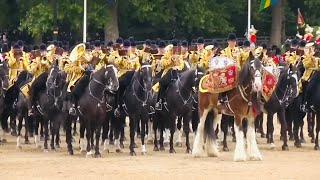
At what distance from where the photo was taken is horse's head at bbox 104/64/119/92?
961 inches

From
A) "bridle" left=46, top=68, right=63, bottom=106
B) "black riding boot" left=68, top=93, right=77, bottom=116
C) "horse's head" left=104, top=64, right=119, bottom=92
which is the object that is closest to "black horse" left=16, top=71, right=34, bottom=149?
"bridle" left=46, top=68, right=63, bottom=106

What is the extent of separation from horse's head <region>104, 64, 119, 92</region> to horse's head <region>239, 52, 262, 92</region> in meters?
2.99

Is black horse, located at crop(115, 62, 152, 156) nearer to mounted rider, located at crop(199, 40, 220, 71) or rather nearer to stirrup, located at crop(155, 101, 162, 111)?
stirrup, located at crop(155, 101, 162, 111)

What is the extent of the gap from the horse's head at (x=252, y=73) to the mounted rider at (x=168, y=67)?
11.5ft

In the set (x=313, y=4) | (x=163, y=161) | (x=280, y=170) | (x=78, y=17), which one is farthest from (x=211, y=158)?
(x=313, y=4)

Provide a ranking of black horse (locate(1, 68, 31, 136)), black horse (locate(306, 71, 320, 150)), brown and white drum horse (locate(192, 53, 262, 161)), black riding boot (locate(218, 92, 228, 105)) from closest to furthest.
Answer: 1. brown and white drum horse (locate(192, 53, 262, 161))
2. black riding boot (locate(218, 92, 228, 105))
3. black horse (locate(306, 71, 320, 150))
4. black horse (locate(1, 68, 31, 136))

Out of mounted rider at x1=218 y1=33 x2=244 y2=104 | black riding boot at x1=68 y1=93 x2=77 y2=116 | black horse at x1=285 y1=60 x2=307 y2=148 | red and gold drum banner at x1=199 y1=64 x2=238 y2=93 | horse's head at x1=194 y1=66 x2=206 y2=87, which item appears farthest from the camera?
black horse at x1=285 y1=60 x2=307 y2=148

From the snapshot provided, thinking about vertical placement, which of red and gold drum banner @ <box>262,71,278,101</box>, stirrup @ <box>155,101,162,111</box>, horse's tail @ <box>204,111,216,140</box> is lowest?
horse's tail @ <box>204,111,216,140</box>

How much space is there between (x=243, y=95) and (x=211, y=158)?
6.32 feet

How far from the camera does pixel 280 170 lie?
21828 millimetres

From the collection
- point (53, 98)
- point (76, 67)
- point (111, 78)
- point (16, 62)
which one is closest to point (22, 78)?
point (16, 62)

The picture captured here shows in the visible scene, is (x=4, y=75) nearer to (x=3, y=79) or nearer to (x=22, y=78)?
Result: (x=3, y=79)

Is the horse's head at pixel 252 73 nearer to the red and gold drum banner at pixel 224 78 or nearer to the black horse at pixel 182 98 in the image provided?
the red and gold drum banner at pixel 224 78

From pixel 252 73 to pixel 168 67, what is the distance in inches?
167
